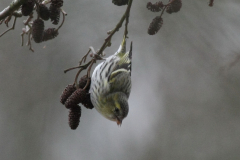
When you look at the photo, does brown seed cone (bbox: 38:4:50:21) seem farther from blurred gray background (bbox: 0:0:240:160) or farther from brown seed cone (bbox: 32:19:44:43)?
blurred gray background (bbox: 0:0:240:160)

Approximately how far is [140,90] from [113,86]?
5.91 ft

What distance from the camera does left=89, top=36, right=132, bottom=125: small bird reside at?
4.46 ft

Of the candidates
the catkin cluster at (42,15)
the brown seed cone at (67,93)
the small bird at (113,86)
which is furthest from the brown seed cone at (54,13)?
the small bird at (113,86)

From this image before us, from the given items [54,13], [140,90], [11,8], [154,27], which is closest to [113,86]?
[154,27]

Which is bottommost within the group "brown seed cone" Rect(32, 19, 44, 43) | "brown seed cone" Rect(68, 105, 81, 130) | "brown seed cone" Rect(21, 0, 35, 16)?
"brown seed cone" Rect(68, 105, 81, 130)

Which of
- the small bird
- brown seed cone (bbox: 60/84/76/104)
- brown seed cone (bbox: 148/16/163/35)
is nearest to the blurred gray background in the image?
the small bird

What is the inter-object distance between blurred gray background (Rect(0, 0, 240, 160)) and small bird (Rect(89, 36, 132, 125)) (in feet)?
3.48

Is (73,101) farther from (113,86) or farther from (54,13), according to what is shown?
(113,86)

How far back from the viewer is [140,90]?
10.6ft

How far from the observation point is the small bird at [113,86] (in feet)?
4.46

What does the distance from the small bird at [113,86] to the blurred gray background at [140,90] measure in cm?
106

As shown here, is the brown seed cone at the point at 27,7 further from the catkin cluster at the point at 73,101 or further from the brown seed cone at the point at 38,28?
the catkin cluster at the point at 73,101

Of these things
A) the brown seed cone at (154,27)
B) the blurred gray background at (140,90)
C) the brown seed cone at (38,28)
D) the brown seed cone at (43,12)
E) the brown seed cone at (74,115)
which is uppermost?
the brown seed cone at (43,12)

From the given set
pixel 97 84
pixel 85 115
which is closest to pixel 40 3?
pixel 97 84
